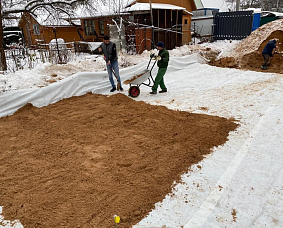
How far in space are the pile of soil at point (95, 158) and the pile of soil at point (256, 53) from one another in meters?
6.90

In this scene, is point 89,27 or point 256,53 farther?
point 89,27

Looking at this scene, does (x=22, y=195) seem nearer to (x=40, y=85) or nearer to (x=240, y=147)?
(x=240, y=147)

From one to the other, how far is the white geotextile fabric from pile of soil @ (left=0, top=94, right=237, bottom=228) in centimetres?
24

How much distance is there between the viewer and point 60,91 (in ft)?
20.3

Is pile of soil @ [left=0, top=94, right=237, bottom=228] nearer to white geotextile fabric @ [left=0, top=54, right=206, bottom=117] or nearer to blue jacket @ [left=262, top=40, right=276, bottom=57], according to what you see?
white geotextile fabric @ [left=0, top=54, right=206, bottom=117]

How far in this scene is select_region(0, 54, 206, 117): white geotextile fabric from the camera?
17.4 feet

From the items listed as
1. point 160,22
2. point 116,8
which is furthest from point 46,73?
point 160,22

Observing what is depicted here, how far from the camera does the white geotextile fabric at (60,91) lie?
17.4 ft

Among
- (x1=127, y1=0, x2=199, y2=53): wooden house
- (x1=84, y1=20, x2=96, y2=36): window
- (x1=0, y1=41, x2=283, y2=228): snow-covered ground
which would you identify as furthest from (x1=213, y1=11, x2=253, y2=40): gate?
(x1=0, y1=41, x2=283, y2=228): snow-covered ground

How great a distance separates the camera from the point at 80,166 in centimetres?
318

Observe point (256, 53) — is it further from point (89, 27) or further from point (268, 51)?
point (89, 27)

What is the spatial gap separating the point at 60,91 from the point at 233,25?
14.3m

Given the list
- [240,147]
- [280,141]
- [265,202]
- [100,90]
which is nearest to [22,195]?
[265,202]

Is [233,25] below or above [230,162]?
above
